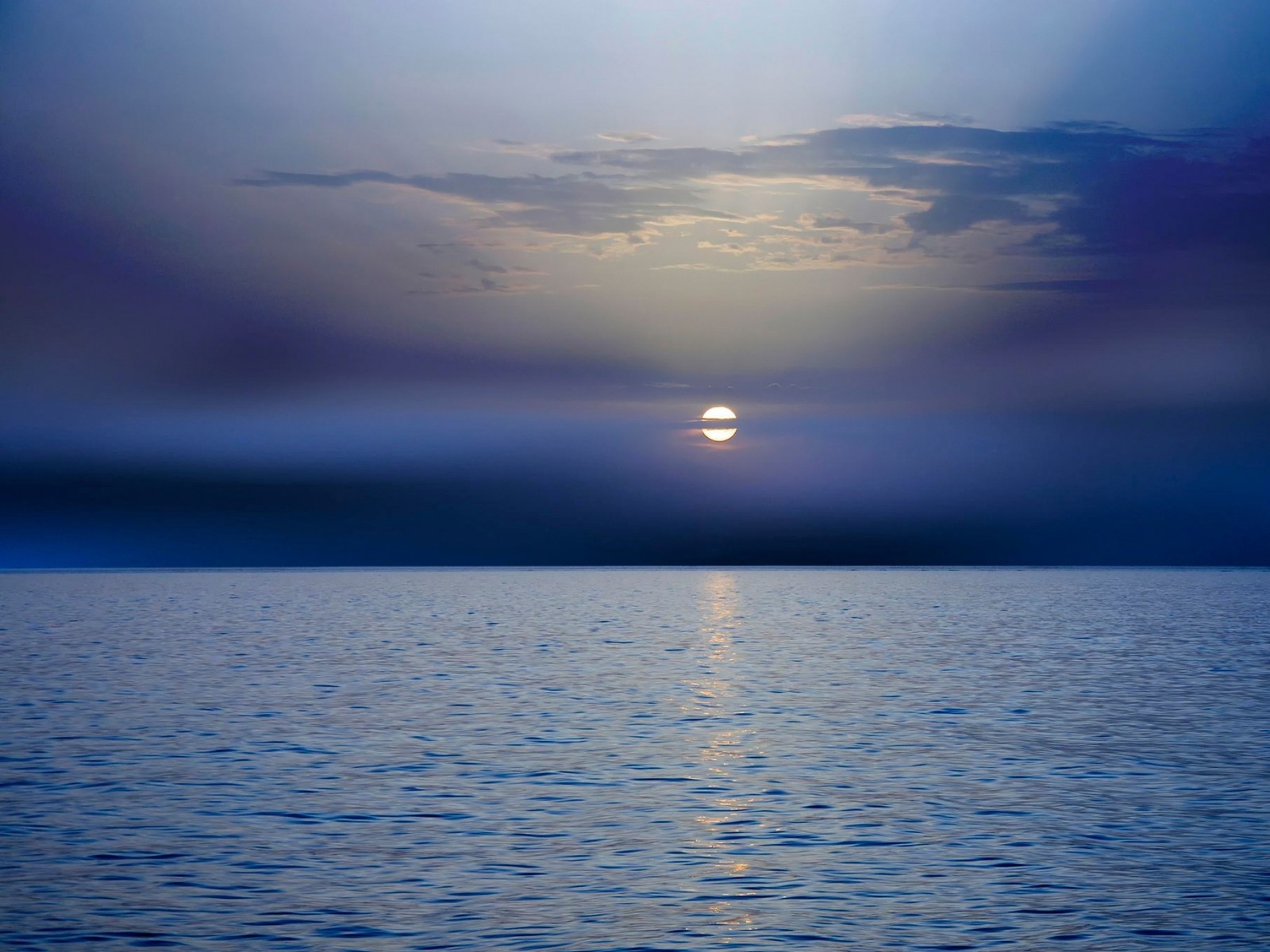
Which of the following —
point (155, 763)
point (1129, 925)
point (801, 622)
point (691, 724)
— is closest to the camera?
point (1129, 925)

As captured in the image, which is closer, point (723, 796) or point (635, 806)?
point (635, 806)

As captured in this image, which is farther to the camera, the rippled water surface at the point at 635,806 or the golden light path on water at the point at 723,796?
the golden light path on water at the point at 723,796

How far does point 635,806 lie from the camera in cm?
2652

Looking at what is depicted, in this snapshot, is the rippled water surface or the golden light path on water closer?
the rippled water surface

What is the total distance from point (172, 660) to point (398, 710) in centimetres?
2693

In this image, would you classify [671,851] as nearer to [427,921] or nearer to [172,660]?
[427,921]

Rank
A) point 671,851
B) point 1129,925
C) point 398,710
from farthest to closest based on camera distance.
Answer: point 398,710
point 671,851
point 1129,925

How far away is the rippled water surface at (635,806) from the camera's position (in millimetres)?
18359

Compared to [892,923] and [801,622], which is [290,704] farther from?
[801,622]

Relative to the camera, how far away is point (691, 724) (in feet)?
130

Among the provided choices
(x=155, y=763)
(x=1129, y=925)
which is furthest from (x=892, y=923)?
(x=155, y=763)

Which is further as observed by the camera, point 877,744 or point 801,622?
point 801,622

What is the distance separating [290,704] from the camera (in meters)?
46.3

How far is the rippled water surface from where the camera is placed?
18359mm
